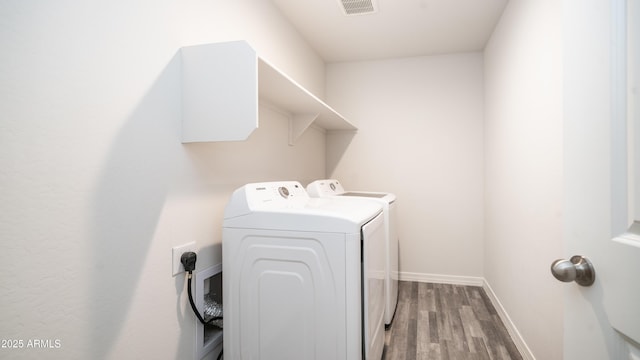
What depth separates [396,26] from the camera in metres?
2.60

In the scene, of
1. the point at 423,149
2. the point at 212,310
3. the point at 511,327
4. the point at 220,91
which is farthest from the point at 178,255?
the point at 423,149

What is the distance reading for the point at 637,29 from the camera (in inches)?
21.9

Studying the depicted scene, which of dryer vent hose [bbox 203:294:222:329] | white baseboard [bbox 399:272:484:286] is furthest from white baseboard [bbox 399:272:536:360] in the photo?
dryer vent hose [bbox 203:294:222:329]

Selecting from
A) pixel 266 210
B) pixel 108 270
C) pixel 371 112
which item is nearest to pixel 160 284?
pixel 108 270

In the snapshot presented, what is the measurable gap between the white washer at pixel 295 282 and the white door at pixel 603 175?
0.72 m

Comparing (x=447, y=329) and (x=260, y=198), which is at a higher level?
(x=260, y=198)

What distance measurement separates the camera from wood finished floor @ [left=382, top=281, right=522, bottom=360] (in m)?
1.94

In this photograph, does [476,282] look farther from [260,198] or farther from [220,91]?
[220,91]

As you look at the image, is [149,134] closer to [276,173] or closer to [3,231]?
[3,231]

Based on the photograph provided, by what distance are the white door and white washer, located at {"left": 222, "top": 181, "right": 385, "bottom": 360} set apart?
0.72 meters

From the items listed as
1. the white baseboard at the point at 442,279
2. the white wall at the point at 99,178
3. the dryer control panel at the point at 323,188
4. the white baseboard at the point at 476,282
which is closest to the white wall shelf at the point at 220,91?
the white wall at the point at 99,178

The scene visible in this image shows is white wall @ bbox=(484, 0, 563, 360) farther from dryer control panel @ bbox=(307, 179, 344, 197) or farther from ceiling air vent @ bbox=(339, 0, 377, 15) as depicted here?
dryer control panel @ bbox=(307, 179, 344, 197)

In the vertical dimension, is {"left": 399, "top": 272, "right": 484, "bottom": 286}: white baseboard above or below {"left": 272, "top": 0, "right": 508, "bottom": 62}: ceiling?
below

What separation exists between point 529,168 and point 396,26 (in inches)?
60.0
